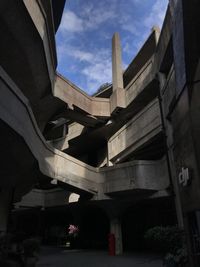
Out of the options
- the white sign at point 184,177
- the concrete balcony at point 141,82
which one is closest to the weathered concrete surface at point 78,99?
the concrete balcony at point 141,82

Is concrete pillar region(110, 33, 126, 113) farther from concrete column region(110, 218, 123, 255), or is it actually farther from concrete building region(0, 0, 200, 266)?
concrete column region(110, 218, 123, 255)

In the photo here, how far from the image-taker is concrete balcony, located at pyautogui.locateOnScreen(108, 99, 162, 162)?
57.9 ft

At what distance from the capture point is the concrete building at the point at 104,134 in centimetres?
793

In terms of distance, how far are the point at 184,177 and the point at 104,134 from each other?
17.4 m

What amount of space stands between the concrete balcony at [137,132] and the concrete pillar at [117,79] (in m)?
2.24

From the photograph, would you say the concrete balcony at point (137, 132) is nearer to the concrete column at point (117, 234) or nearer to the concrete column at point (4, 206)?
the concrete column at point (117, 234)

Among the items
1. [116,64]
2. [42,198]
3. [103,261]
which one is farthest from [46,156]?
[116,64]

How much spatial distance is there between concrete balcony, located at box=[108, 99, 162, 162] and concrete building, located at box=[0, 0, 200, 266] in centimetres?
7

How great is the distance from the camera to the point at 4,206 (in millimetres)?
17031

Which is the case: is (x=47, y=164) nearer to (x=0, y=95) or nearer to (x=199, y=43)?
(x=0, y=95)

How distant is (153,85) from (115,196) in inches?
330

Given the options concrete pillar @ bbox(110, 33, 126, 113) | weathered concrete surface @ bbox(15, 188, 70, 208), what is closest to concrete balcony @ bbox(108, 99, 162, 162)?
concrete pillar @ bbox(110, 33, 126, 113)

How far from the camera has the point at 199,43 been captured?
309 inches

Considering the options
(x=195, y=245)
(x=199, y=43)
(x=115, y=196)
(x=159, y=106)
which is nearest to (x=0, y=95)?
(x=199, y=43)
